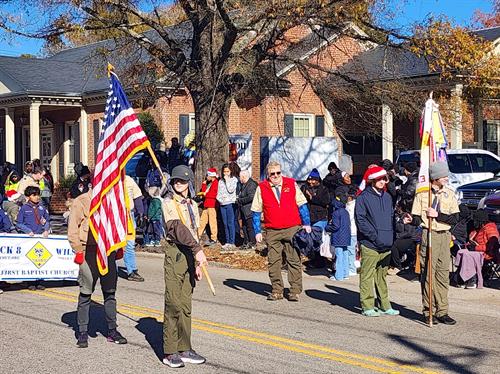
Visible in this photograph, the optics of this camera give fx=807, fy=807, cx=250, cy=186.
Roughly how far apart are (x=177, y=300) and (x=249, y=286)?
229 inches

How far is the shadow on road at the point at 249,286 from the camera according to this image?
13070 mm

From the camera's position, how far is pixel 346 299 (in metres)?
12.2

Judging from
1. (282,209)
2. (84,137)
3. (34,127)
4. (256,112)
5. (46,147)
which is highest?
(256,112)

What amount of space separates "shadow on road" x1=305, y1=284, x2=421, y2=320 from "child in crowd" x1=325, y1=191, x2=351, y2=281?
0.65 m

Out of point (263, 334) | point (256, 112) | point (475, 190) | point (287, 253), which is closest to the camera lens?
point (263, 334)

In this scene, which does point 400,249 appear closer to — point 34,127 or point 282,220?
point 282,220

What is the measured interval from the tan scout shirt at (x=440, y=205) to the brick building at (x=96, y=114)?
14844 millimetres

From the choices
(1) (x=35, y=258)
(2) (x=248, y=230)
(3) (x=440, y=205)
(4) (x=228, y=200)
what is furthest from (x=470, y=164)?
(1) (x=35, y=258)

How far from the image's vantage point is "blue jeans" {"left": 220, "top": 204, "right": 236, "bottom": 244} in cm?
1817

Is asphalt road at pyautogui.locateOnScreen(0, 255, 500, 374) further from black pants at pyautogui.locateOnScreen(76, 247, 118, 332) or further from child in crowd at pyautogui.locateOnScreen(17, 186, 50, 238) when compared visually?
child in crowd at pyautogui.locateOnScreen(17, 186, 50, 238)

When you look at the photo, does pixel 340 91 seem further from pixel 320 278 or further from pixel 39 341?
pixel 39 341

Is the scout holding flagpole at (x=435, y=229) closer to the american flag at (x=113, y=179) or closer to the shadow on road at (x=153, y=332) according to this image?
the shadow on road at (x=153, y=332)

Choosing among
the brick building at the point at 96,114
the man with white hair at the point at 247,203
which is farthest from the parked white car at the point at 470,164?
the man with white hair at the point at 247,203

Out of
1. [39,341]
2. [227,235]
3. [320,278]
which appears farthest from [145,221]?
[39,341]
